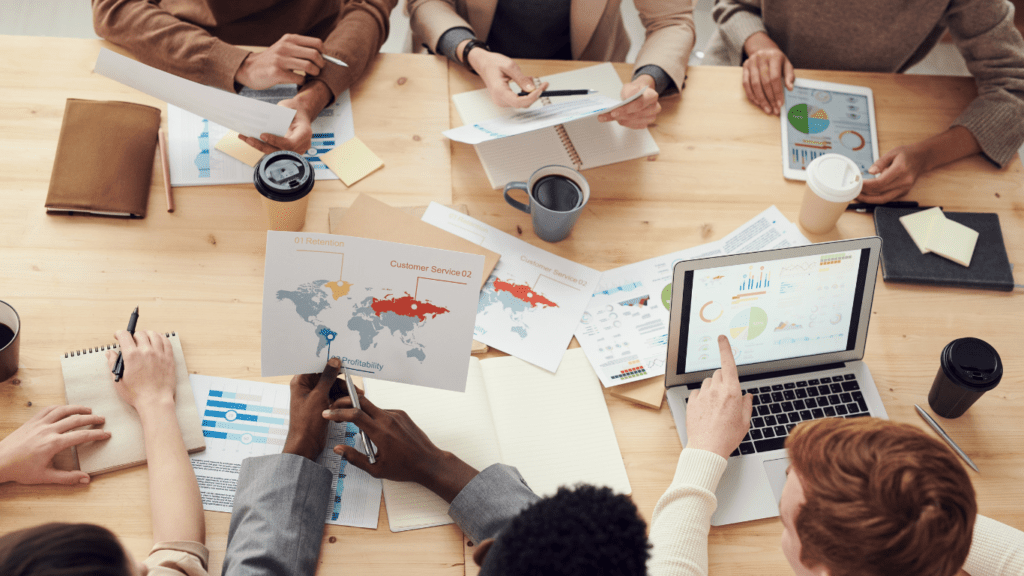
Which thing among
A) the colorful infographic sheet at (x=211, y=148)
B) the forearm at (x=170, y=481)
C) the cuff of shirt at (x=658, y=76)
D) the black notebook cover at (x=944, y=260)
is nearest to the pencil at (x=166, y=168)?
the colorful infographic sheet at (x=211, y=148)

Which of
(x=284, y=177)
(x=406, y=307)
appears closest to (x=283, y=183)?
(x=284, y=177)

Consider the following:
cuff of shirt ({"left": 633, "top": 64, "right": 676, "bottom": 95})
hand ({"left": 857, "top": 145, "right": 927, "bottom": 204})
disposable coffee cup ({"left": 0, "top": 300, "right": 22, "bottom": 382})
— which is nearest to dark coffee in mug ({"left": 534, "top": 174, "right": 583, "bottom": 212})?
cuff of shirt ({"left": 633, "top": 64, "right": 676, "bottom": 95})

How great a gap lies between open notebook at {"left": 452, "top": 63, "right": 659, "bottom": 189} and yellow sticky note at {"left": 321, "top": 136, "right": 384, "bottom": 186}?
8.1 inches

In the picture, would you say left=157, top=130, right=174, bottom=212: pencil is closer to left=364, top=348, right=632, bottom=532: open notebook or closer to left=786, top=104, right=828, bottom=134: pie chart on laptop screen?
left=364, top=348, right=632, bottom=532: open notebook

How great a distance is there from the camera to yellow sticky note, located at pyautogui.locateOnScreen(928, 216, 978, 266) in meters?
1.30

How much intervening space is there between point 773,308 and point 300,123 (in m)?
0.90

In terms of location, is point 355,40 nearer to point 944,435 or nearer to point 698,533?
point 698,533

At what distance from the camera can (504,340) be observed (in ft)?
3.84

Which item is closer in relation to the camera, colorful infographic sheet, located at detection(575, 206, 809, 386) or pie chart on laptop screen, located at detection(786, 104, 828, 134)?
colorful infographic sheet, located at detection(575, 206, 809, 386)

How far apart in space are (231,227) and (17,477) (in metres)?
0.50

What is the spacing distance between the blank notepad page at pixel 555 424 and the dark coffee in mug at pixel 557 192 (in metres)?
0.26

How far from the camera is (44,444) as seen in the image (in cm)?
96

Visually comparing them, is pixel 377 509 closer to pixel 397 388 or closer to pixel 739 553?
pixel 397 388

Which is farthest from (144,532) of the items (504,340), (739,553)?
(739,553)
